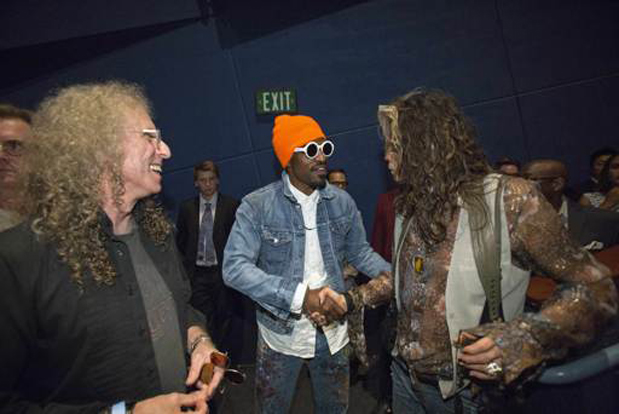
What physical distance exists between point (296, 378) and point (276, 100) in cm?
288

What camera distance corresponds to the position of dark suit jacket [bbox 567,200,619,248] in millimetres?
3098

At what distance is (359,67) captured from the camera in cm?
416

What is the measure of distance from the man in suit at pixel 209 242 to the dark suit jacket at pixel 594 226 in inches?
127

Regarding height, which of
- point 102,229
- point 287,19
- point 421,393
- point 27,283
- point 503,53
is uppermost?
point 287,19

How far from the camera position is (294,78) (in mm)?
4203

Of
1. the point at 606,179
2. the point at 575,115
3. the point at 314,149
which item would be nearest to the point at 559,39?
the point at 575,115

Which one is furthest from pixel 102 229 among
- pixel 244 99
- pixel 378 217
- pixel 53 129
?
pixel 244 99

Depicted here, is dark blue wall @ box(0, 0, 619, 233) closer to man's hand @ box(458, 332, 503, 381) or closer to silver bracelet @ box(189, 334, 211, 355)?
silver bracelet @ box(189, 334, 211, 355)

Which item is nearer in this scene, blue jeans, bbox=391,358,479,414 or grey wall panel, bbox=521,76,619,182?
blue jeans, bbox=391,358,479,414

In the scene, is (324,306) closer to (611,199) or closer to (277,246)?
(277,246)

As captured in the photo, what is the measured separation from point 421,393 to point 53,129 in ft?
5.80

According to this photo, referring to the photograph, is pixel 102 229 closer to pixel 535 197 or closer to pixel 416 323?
pixel 416 323

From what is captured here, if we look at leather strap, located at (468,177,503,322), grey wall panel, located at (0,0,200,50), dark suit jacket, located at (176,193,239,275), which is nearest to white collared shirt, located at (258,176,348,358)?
leather strap, located at (468,177,503,322)

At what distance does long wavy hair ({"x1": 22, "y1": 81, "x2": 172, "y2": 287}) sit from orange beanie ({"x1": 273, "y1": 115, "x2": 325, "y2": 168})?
1.17 m
